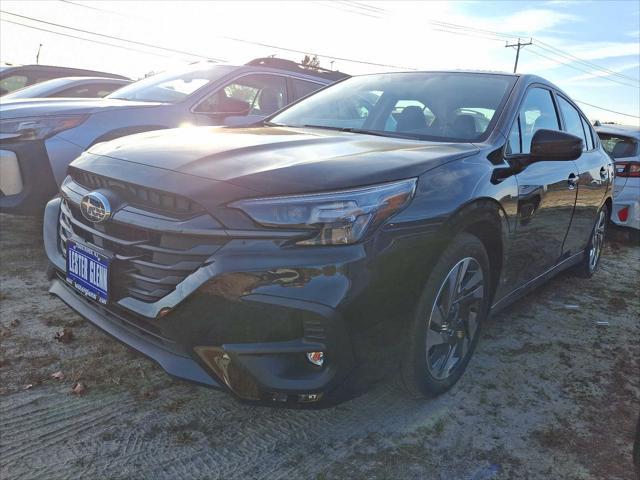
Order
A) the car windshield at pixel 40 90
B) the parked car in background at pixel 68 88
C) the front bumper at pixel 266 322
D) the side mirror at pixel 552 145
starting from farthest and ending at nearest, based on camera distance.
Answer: the parked car in background at pixel 68 88
the car windshield at pixel 40 90
the side mirror at pixel 552 145
the front bumper at pixel 266 322

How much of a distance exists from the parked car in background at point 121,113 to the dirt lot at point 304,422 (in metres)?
1.21

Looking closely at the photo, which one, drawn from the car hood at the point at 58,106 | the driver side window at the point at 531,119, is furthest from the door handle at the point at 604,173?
the car hood at the point at 58,106

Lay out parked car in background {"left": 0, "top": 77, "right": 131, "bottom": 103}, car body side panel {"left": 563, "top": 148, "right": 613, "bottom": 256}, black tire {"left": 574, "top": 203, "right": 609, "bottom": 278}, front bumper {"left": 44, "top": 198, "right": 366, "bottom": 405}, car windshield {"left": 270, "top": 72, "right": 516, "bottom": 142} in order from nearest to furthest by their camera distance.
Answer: front bumper {"left": 44, "top": 198, "right": 366, "bottom": 405} < car windshield {"left": 270, "top": 72, "right": 516, "bottom": 142} < car body side panel {"left": 563, "top": 148, "right": 613, "bottom": 256} < black tire {"left": 574, "top": 203, "right": 609, "bottom": 278} < parked car in background {"left": 0, "top": 77, "right": 131, "bottom": 103}

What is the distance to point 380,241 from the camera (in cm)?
185

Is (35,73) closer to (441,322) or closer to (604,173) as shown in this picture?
(604,173)

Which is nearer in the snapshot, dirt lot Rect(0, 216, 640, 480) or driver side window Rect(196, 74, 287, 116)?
dirt lot Rect(0, 216, 640, 480)

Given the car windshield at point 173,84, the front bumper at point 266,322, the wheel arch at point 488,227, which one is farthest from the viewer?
the car windshield at point 173,84

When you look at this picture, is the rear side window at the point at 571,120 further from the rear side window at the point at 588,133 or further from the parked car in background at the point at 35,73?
the parked car in background at the point at 35,73

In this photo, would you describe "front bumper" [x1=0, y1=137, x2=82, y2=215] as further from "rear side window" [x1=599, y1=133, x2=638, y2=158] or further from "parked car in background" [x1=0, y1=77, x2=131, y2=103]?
"rear side window" [x1=599, y1=133, x2=638, y2=158]

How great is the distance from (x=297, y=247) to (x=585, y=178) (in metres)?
2.77

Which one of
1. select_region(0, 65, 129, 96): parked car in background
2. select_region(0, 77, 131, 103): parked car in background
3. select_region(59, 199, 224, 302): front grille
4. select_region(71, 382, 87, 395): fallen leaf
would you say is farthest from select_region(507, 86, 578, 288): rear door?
select_region(0, 65, 129, 96): parked car in background

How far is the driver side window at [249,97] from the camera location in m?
4.61

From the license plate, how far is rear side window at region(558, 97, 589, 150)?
319 centimetres

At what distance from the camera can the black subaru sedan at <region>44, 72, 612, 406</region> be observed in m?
1.76
